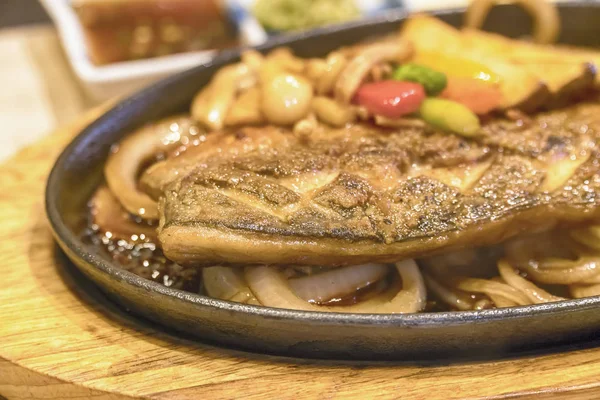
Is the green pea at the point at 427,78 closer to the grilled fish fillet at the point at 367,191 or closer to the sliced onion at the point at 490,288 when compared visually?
the grilled fish fillet at the point at 367,191

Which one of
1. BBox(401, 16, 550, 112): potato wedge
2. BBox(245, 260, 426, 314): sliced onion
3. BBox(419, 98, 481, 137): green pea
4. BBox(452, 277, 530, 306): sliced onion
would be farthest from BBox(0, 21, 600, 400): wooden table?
BBox(401, 16, 550, 112): potato wedge

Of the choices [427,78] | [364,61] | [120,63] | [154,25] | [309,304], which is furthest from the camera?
[154,25]

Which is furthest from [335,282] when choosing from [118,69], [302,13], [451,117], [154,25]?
[154,25]

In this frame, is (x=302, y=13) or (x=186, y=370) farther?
(x=302, y=13)

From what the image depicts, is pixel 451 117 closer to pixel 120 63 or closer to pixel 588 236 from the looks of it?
pixel 588 236

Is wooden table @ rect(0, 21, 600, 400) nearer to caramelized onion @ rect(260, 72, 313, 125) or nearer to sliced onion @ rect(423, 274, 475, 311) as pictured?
sliced onion @ rect(423, 274, 475, 311)

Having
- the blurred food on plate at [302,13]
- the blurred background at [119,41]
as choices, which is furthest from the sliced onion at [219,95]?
the blurred food on plate at [302,13]

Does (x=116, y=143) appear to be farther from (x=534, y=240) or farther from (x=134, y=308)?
(x=534, y=240)
